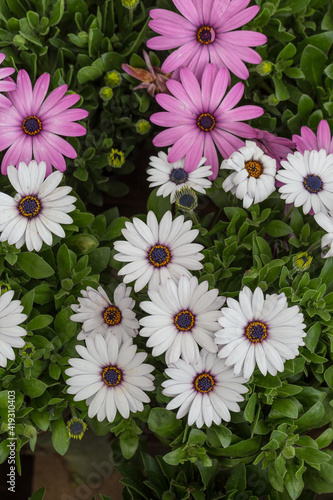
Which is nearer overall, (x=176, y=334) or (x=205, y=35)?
(x=176, y=334)

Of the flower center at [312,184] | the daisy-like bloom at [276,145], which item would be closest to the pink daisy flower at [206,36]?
the daisy-like bloom at [276,145]

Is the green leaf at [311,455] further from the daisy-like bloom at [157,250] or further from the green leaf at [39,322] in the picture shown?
the green leaf at [39,322]

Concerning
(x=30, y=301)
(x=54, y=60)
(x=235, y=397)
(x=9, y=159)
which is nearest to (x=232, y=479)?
(x=235, y=397)

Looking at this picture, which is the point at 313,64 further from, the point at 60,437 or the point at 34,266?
the point at 60,437

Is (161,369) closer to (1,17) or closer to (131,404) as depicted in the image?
(131,404)

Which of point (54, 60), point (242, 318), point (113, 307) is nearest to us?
point (242, 318)

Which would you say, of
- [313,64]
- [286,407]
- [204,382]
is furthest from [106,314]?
[313,64]
